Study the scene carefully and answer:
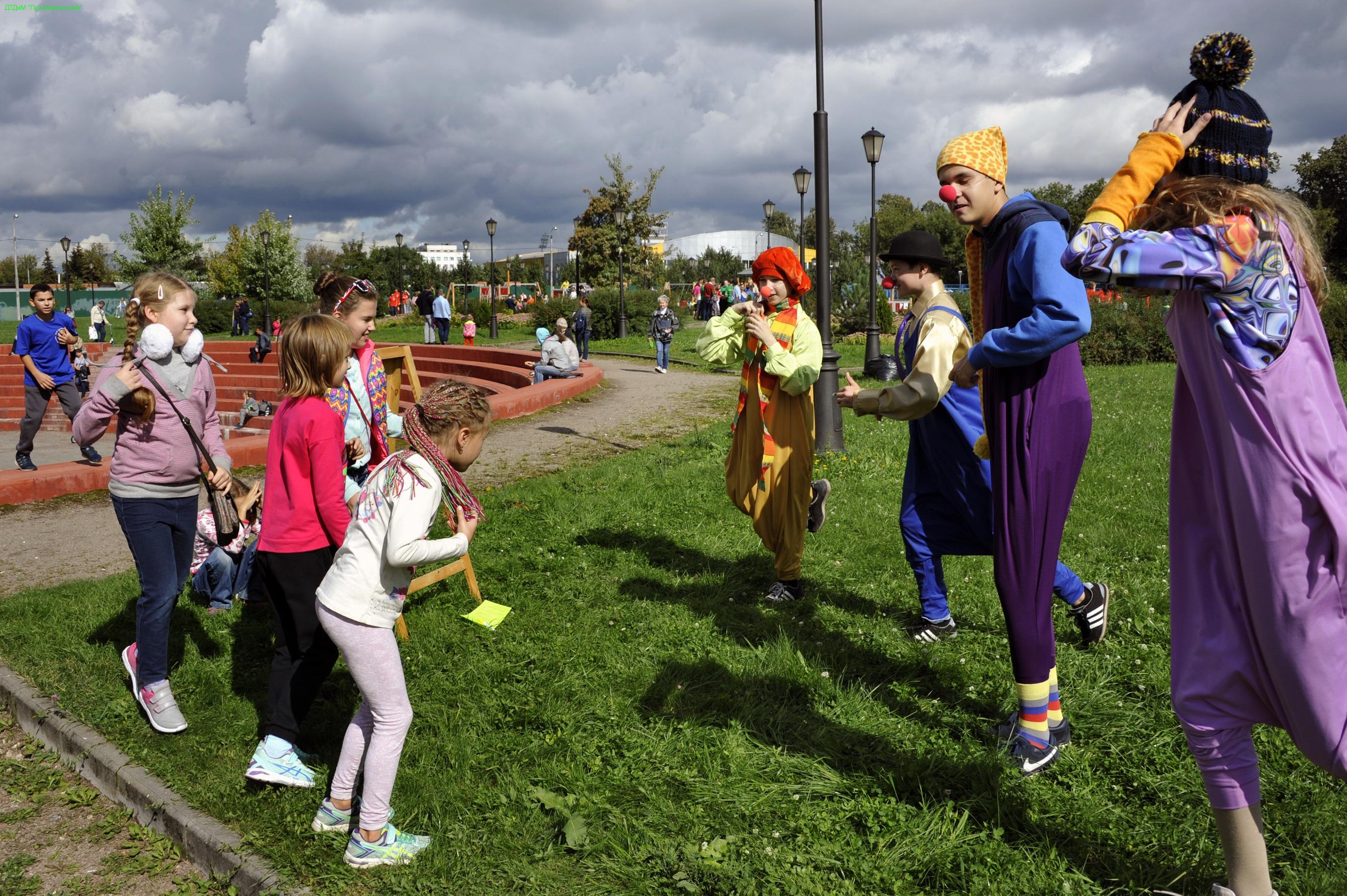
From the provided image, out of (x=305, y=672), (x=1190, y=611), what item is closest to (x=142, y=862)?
(x=305, y=672)

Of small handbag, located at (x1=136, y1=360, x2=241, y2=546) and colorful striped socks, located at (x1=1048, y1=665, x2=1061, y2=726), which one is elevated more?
small handbag, located at (x1=136, y1=360, x2=241, y2=546)

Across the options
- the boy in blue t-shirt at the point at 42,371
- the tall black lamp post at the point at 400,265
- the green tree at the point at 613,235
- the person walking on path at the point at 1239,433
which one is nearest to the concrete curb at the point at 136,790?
the person walking on path at the point at 1239,433

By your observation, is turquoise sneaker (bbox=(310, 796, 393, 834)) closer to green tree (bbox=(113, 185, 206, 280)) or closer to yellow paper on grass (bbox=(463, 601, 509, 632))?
yellow paper on grass (bbox=(463, 601, 509, 632))

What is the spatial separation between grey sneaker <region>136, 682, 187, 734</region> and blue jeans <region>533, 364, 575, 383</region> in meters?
12.1

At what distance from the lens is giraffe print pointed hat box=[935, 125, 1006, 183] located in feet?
10.4

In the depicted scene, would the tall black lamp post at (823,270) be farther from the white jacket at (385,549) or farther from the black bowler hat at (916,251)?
the white jacket at (385,549)

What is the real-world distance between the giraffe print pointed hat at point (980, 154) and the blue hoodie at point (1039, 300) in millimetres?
185

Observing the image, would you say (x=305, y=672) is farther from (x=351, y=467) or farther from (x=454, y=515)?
(x=351, y=467)

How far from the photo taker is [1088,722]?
3.53 m

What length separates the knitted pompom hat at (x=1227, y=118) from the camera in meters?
2.20

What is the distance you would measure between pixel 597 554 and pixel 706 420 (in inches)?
274

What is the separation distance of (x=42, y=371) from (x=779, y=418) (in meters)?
8.84

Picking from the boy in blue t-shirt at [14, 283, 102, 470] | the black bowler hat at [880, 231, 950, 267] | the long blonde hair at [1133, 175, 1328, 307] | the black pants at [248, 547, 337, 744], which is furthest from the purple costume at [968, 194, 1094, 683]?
the boy in blue t-shirt at [14, 283, 102, 470]

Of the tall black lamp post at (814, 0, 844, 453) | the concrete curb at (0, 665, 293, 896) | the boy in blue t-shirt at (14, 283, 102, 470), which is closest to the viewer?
the concrete curb at (0, 665, 293, 896)
